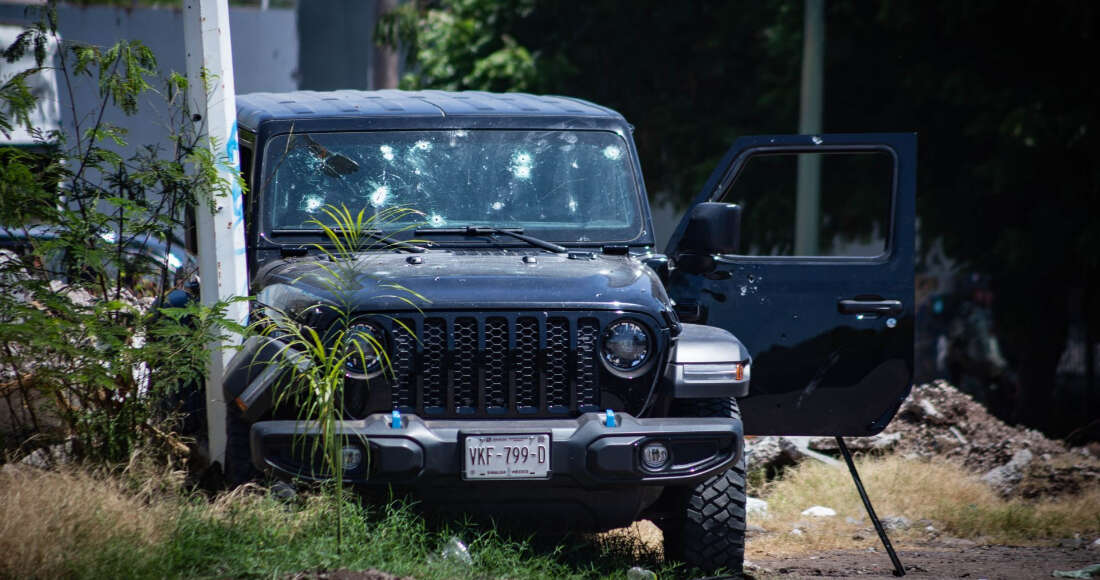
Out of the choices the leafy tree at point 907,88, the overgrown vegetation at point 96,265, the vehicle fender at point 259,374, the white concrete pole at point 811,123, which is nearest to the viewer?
the vehicle fender at point 259,374

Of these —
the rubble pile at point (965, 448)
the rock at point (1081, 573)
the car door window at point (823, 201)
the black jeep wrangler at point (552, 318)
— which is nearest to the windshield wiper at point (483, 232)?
the black jeep wrangler at point (552, 318)

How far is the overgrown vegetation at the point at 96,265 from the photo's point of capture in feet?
18.6

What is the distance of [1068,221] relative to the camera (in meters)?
12.1

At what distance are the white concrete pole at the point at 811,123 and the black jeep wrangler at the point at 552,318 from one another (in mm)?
5190

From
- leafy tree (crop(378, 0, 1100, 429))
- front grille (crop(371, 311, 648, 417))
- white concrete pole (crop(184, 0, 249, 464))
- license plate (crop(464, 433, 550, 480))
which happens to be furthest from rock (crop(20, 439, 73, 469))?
leafy tree (crop(378, 0, 1100, 429))

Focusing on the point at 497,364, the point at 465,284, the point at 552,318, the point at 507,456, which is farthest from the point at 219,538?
the point at 552,318

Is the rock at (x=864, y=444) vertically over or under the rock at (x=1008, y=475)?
over

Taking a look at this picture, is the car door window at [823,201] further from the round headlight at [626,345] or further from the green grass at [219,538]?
the green grass at [219,538]

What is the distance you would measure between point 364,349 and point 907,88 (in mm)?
9477

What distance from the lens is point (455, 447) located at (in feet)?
16.2

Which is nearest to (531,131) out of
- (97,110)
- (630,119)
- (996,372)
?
(97,110)

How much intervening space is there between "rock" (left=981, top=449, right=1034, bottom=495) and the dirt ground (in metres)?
1.19

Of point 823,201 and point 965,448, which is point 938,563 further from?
point 823,201

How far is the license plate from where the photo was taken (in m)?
4.92
